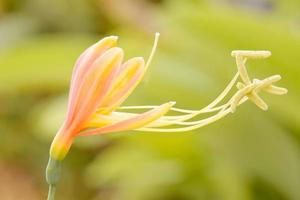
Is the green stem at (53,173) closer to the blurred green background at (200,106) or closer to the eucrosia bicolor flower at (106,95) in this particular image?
the eucrosia bicolor flower at (106,95)

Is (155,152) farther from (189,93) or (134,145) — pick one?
Result: (189,93)

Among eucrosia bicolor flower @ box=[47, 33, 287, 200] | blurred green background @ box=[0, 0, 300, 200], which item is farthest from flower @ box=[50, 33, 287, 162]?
blurred green background @ box=[0, 0, 300, 200]

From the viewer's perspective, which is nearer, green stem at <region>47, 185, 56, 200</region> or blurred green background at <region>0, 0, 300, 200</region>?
green stem at <region>47, 185, 56, 200</region>

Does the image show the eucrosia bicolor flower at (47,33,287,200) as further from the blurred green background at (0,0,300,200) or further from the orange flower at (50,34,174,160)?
the blurred green background at (0,0,300,200)

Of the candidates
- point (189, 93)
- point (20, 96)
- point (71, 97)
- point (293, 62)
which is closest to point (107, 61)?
point (71, 97)

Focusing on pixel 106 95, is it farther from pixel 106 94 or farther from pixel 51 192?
pixel 51 192

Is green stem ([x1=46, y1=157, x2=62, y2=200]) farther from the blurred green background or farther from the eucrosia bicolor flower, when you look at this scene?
the blurred green background

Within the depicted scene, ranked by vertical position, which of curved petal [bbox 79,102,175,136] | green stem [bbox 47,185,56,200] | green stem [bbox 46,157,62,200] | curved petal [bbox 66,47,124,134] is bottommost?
green stem [bbox 47,185,56,200]

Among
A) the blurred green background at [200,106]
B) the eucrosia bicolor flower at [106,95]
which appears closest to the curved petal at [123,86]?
the eucrosia bicolor flower at [106,95]

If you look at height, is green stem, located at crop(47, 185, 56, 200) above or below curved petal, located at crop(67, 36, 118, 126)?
below

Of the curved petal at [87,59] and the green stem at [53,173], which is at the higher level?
the curved petal at [87,59]

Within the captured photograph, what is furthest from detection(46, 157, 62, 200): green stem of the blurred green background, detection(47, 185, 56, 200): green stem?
the blurred green background
